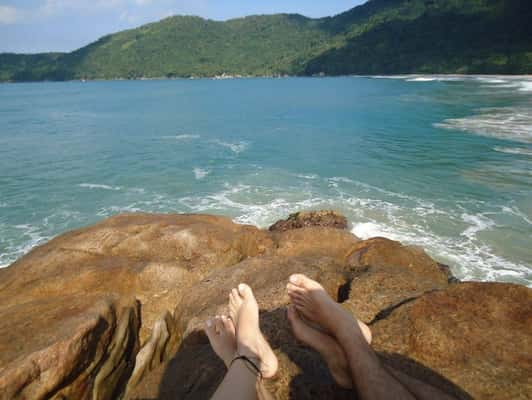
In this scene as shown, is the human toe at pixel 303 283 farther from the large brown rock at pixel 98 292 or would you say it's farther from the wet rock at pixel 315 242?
the wet rock at pixel 315 242

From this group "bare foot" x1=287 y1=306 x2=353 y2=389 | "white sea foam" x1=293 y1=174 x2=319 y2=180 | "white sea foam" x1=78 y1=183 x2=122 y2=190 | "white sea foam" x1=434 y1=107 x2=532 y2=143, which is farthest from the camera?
"white sea foam" x1=434 y1=107 x2=532 y2=143

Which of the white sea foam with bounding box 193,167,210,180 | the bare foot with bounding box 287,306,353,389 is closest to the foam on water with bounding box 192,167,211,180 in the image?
the white sea foam with bounding box 193,167,210,180

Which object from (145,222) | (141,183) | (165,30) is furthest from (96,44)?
(145,222)

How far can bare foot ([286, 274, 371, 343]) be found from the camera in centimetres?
307

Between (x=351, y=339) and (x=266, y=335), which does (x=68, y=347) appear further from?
(x=351, y=339)

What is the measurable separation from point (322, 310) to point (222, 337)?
1.09 metres

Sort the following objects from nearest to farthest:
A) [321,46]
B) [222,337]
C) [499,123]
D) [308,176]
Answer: [222,337] → [308,176] → [499,123] → [321,46]

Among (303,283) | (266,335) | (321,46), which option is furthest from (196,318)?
(321,46)

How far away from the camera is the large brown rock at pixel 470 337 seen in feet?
9.47

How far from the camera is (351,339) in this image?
9.48ft

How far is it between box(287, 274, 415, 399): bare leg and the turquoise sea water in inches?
306

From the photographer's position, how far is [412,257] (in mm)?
6762

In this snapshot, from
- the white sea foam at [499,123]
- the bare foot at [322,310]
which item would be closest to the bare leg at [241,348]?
the bare foot at [322,310]

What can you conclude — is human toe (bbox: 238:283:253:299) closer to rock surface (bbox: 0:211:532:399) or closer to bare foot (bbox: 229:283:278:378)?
bare foot (bbox: 229:283:278:378)
